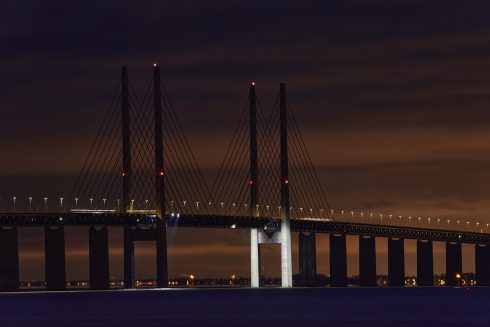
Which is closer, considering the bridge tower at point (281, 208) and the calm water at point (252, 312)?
the calm water at point (252, 312)

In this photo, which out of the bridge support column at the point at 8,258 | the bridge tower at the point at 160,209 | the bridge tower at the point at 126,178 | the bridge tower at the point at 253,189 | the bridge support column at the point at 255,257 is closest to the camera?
the bridge tower at the point at 160,209

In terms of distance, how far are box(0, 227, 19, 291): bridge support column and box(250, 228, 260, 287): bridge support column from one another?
25586 millimetres

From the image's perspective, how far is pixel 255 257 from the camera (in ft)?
583

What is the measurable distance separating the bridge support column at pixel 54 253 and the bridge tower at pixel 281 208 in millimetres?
20481

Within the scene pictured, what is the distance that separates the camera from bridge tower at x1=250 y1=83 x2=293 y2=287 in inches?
6841

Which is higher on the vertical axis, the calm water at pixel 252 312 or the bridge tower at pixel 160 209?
the bridge tower at pixel 160 209

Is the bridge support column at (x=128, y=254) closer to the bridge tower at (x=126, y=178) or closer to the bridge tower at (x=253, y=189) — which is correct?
the bridge tower at (x=126, y=178)

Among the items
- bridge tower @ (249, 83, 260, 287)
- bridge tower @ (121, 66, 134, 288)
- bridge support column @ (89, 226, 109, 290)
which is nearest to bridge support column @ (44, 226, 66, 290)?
bridge support column @ (89, 226, 109, 290)

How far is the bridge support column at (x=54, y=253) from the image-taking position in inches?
6757

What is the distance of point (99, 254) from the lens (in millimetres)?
172875

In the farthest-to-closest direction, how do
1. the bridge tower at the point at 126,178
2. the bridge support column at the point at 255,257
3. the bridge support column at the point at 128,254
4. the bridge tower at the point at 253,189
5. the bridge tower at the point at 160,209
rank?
the bridge support column at the point at 255,257 → the bridge tower at the point at 253,189 → the bridge support column at the point at 128,254 → the bridge tower at the point at 126,178 → the bridge tower at the point at 160,209

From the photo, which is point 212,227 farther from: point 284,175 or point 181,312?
point 181,312

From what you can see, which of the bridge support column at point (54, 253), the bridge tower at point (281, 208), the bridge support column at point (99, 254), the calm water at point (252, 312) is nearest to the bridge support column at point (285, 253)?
the bridge tower at point (281, 208)

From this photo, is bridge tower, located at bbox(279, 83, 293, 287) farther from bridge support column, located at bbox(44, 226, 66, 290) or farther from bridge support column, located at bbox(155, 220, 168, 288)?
bridge support column, located at bbox(44, 226, 66, 290)
